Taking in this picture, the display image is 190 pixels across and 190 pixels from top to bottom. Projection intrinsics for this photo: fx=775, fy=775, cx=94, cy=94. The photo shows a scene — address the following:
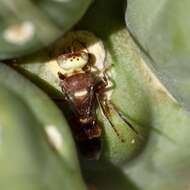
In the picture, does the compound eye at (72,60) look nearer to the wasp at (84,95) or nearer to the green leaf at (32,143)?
the wasp at (84,95)

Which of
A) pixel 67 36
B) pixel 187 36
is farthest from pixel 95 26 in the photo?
pixel 187 36

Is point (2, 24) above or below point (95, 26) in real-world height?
above

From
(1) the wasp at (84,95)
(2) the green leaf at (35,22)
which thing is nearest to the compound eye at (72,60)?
(1) the wasp at (84,95)

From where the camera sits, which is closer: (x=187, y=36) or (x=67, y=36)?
(x=187, y=36)

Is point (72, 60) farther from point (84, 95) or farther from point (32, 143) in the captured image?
point (32, 143)

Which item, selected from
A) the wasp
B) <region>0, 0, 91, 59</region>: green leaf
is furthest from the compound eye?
<region>0, 0, 91, 59</region>: green leaf

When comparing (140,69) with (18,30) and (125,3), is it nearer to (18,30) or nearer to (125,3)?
(125,3)
